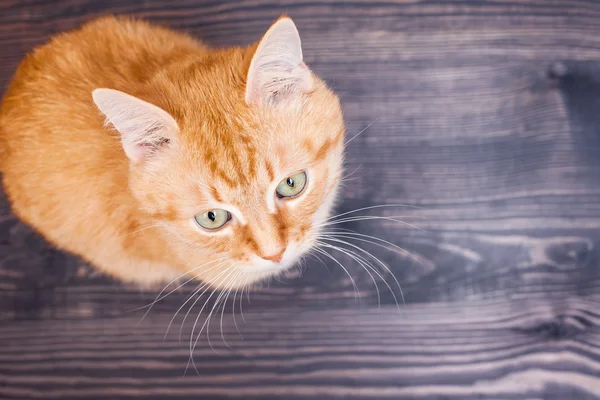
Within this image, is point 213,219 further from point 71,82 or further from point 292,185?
point 71,82

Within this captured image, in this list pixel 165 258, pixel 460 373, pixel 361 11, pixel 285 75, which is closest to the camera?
pixel 285 75

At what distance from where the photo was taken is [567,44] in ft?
5.22

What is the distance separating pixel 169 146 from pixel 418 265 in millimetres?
888

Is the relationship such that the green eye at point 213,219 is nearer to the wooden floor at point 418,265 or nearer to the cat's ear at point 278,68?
the cat's ear at point 278,68

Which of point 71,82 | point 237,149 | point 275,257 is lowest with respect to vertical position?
point 275,257

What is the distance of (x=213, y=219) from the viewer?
1.10 meters

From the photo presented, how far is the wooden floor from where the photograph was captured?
151 centimetres

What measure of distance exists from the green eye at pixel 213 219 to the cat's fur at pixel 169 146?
2cm

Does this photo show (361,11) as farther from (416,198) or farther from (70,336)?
(70,336)

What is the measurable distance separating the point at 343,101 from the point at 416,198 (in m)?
0.40

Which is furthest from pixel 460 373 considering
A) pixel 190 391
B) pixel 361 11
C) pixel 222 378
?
pixel 361 11

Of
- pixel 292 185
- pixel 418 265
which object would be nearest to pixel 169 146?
pixel 292 185

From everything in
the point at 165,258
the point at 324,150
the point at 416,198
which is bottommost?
the point at 165,258

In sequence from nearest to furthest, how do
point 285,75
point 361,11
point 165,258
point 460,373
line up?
1. point 285,75
2. point 165,258
3. point 460,373
4. point 361,11
